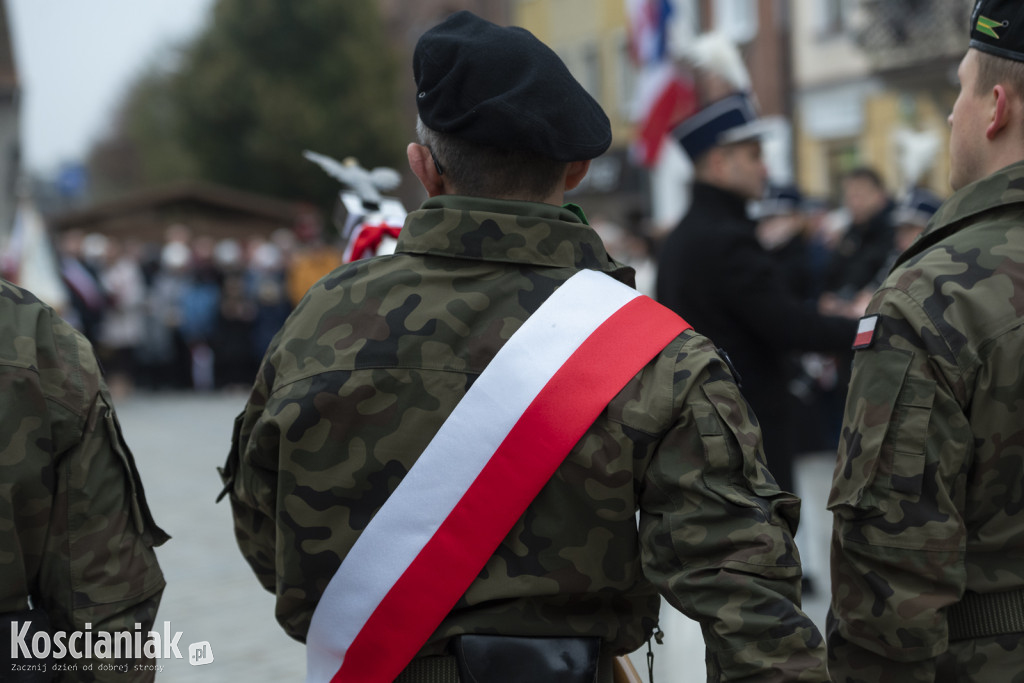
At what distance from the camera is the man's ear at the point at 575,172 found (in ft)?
7.39

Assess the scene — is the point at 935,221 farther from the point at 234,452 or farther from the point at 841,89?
the point at 841,89

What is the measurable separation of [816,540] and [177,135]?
33055 mm

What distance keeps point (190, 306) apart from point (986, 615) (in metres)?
15.8

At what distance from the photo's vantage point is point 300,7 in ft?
118

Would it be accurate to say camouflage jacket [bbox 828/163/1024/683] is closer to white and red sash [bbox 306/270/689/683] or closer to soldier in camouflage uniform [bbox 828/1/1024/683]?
soldier in camouflage uniform [bbox 828/1/1024/683]

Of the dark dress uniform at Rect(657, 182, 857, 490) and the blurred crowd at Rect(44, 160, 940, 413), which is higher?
the dark dress uniform at Rect(657, 182, 857, 490)

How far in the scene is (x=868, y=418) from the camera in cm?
228

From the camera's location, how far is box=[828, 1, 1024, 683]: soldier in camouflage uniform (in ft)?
7.23

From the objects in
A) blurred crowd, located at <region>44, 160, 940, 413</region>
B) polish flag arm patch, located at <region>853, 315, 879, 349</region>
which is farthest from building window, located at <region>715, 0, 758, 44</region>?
polish flag arm patch, located at <region>853, 315, 879, 349</region>

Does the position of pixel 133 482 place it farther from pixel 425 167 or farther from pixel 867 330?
pixel 867 330

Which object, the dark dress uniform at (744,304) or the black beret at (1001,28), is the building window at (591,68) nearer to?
the dark dress uniform at (744,304)

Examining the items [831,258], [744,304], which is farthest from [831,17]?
[744,304]

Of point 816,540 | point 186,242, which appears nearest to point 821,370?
point 816,540

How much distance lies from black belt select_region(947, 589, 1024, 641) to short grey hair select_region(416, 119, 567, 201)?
1.02m
